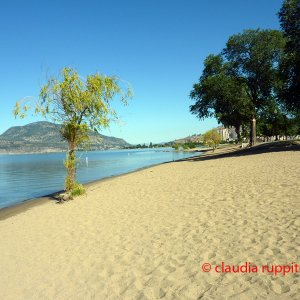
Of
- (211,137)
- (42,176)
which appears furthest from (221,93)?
(211,137)

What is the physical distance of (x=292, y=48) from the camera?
3003 centimetres

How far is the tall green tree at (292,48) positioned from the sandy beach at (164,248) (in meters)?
20.2

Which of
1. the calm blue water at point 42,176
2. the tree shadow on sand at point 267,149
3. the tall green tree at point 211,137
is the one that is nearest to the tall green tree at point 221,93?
the tree shadow on sand at point 267,149

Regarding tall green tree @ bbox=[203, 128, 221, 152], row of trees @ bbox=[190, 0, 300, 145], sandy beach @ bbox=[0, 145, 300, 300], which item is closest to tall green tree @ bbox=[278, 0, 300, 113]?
row of trees @ bbox=[190, 0, 300, 145]

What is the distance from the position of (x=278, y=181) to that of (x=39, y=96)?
13252mm

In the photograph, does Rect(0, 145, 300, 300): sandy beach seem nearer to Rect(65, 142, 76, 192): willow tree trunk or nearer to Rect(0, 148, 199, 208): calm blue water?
Rect(65, 142, 76, 192): willow tree trunk

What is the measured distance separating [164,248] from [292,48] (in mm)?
29001

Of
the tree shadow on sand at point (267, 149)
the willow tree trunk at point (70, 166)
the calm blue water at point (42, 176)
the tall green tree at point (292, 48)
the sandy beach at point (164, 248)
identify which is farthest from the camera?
the tree shadow on sand at point (267, 149)

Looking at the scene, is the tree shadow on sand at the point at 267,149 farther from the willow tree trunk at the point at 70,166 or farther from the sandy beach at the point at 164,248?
the willow tree trunk at the point at 70,166

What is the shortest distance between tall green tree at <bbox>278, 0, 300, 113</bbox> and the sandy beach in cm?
2016

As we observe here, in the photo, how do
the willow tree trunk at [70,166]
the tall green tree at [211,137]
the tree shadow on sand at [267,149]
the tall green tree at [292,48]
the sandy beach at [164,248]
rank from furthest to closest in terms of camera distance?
the tall green tree at [211,137] → the tree shadow on sand at [267,149] → the tall green tree at [292,48] → the willow tree trunk at [70,166] → the sandy beach at [164,248]

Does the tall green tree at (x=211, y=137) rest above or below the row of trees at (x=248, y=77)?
below

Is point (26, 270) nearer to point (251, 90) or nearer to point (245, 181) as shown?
point (245, 181)

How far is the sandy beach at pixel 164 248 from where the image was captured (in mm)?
5809
